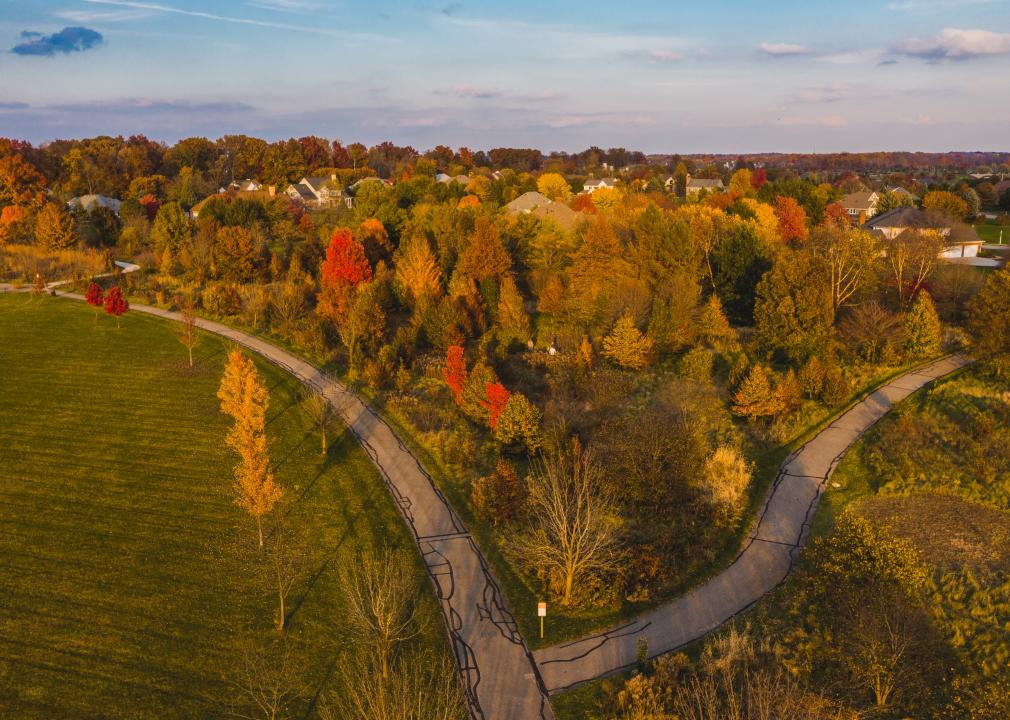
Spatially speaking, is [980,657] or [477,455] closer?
[980,657]

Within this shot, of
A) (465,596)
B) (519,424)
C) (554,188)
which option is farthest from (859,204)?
(465,596)

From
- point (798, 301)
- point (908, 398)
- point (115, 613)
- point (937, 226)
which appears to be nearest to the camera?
point (115, 613)

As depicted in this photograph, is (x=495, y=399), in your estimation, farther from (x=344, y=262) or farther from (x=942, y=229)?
(x=942, y=229)

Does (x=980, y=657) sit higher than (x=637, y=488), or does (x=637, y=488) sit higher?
(x=637, y=488)

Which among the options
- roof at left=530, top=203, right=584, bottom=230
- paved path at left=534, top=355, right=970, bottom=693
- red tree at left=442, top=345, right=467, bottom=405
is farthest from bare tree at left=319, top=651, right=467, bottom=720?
roof at left=530, top=203, right=584, bottom=230

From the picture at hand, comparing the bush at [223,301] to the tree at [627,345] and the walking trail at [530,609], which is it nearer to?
the walking trail at [530,609]

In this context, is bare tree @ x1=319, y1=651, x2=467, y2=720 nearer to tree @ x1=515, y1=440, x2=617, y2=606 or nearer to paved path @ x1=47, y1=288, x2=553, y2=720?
paved path @ x1=47, y1=288, x2=553, y2=720

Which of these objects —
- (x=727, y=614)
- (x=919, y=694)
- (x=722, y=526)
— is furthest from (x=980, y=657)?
(x=722, y=526)

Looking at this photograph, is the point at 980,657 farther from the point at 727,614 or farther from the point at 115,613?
the point at 115,613
